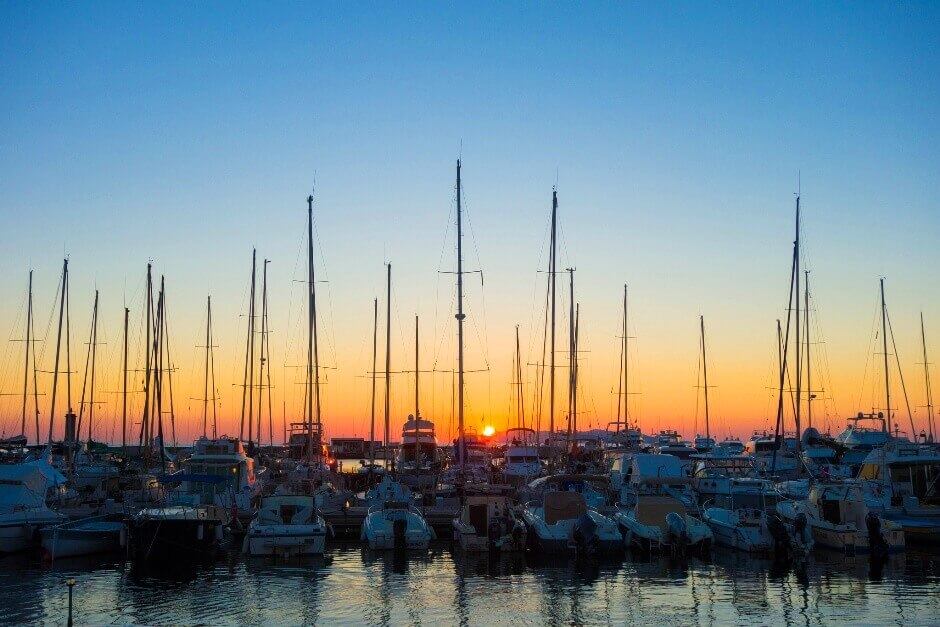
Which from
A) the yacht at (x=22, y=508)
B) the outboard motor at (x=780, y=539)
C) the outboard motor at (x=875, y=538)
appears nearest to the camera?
the outboard motor at (x=780, y=539)

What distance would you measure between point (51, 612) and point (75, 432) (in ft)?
139

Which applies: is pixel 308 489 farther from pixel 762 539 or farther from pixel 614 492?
pixel 762 539

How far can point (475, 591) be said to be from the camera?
88.4ft

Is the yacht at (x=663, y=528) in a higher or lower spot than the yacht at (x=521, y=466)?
lower

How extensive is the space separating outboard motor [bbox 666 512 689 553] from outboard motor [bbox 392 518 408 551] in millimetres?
9539

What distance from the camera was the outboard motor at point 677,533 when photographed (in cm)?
3316

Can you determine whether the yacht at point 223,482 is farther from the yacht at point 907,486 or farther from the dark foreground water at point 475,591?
the yacht at point 907,486

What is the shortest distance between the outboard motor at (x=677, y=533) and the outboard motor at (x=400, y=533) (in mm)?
9539

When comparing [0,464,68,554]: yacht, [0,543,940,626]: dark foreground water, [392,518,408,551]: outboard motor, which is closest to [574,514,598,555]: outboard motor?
[0,543,940,626]: dark foreground water

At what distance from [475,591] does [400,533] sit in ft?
23.7

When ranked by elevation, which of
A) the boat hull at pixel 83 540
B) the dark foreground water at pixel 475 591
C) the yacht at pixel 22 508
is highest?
the yacht at pixel 22 508

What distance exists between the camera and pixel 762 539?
3375 cm

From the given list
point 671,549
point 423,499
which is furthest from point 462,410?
point 671,549

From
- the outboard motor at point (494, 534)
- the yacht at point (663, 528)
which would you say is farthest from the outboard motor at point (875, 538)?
the outboard motor at point (494, 534)
